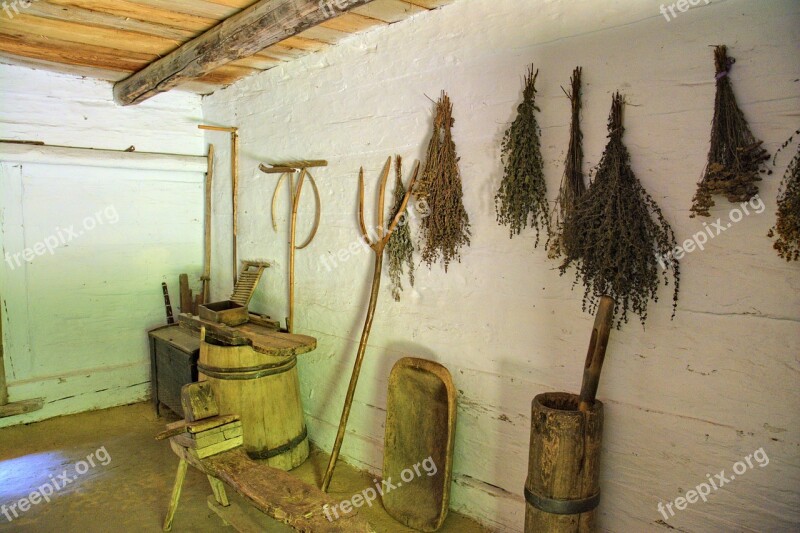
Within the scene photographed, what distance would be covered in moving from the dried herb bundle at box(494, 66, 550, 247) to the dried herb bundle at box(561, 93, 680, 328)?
0.24 meters

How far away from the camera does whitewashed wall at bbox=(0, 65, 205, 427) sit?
422 cm

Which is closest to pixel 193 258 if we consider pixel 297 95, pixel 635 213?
pixel 297 95

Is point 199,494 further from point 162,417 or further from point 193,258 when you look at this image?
point 193,258

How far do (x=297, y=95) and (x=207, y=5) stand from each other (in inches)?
43.5

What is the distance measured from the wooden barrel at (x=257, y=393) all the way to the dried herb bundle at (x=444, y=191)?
1.26 metres

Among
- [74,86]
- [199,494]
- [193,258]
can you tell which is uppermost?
[74,86]

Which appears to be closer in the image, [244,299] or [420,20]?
[420,20]

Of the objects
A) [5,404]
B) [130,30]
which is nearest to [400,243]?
[130,30]

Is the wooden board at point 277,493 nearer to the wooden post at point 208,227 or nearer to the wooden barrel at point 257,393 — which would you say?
the wooden barrel at point 257,393

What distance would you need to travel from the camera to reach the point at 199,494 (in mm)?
3307

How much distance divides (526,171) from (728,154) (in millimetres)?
803

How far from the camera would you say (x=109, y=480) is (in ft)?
11.3

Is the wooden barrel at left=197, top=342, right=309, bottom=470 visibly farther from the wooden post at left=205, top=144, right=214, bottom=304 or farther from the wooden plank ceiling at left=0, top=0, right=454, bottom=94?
the wooden plank ceiling at left=0, top=0, right=454, bottom=94

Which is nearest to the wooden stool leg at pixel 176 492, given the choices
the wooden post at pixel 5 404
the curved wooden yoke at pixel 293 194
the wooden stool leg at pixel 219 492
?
the wooden stool leg at pixel 219 492
